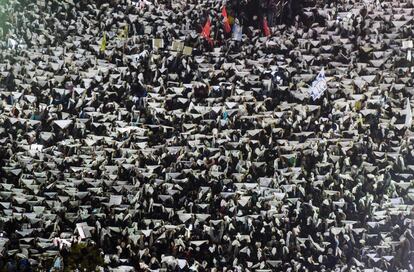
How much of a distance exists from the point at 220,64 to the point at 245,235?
8.82 m

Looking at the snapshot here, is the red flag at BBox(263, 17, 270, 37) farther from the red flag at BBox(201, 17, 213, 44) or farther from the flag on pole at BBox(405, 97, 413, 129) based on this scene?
the flag on pole at BBox(405, 97, 413, 129)

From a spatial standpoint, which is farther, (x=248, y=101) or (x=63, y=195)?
(x=248, y=101)

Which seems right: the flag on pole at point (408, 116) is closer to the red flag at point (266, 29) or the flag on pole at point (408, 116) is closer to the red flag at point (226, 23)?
the red flag at point (266, 29)

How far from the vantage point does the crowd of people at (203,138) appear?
30.3 m

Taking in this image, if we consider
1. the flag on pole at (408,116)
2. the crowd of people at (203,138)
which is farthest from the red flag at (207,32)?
the flag on pole at (408,116)

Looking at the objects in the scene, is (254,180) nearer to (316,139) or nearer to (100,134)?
(316,139)

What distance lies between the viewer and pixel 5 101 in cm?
3634

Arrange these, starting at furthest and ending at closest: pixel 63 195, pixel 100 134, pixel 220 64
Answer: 1. pixel 220 64
2. pixel 100 134
3. pixel 63 195

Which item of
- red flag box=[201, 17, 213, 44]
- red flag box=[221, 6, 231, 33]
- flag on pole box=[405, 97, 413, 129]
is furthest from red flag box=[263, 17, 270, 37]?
flag on pole box=[405, 97, 413, 129]

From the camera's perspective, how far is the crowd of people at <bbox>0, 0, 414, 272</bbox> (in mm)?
30312

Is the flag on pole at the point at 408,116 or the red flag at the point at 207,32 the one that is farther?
the red flag at the point at 207,32

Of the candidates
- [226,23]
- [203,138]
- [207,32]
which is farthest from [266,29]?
[203,138]

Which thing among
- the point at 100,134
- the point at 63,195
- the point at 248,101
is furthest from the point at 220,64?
the point at 63,195

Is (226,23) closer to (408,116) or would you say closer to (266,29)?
(266,29)
